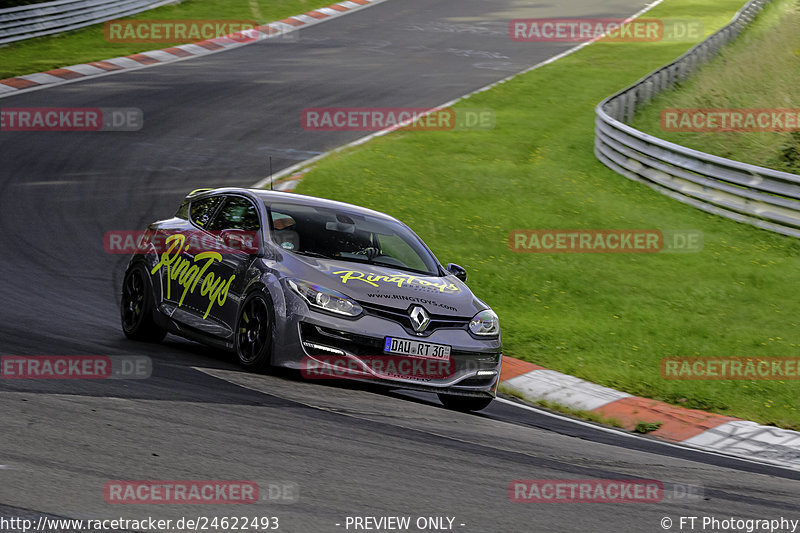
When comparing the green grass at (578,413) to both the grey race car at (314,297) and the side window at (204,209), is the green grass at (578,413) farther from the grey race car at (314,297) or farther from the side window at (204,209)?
the side window at (204,209)

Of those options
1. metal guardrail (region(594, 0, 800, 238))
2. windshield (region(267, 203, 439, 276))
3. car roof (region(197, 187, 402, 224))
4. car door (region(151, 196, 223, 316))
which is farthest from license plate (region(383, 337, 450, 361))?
metal guardrail (region(594, 0, 800, 238))

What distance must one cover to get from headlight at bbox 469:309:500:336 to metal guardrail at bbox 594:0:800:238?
28.1 feet

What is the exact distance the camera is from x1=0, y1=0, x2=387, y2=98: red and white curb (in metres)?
25.0

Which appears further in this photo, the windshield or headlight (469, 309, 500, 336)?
the windshield

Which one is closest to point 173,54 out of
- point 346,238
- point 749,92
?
point 749,92

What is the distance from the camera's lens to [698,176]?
18.0 metres

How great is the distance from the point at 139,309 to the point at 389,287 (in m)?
2.89

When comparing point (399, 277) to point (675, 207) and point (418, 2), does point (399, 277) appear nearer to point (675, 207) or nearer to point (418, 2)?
point (675, 207)

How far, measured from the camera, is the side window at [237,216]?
30.6ft

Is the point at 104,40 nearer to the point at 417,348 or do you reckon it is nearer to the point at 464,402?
the point at 464,402

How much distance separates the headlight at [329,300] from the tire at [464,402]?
4.05 feet

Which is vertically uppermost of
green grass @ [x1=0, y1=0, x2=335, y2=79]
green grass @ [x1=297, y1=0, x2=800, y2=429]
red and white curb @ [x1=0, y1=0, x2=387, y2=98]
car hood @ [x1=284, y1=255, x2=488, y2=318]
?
car hood @ [x1=284, y1=255, x2=488, y2=318]

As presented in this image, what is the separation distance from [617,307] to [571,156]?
30.2 feet

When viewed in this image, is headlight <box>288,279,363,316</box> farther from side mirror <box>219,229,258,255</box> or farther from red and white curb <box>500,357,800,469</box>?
red and white curb <box>500,357,800,469</box>
